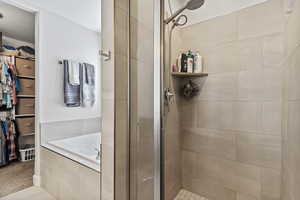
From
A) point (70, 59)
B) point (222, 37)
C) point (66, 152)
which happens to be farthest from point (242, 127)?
point (70, 59)

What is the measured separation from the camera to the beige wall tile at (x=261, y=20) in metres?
1.22

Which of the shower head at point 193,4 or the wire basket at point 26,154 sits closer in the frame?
the shower head at point 193,4

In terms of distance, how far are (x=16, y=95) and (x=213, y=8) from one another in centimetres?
315

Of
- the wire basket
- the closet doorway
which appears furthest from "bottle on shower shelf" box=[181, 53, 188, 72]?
the wire basket

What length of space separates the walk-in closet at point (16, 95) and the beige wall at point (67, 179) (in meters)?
0.52

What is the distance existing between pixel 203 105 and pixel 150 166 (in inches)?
38.9

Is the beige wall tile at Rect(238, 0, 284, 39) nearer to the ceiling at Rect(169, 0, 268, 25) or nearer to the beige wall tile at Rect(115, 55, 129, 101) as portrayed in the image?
the ceiling at Rect(169, 0, 268, 25)

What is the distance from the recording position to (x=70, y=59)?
2021mm

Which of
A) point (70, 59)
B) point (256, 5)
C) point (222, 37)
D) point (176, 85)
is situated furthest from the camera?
point (70, 59)

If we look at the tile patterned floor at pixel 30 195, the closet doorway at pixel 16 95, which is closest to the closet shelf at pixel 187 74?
the tile patterned floor at pixel 30 195

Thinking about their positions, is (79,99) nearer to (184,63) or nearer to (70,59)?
(70,59)

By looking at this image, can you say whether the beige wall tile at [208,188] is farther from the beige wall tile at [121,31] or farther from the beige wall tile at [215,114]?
the beige wall tile at [121,31]

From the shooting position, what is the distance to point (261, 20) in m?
1.29

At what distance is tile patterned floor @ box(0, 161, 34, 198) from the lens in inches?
69.3
